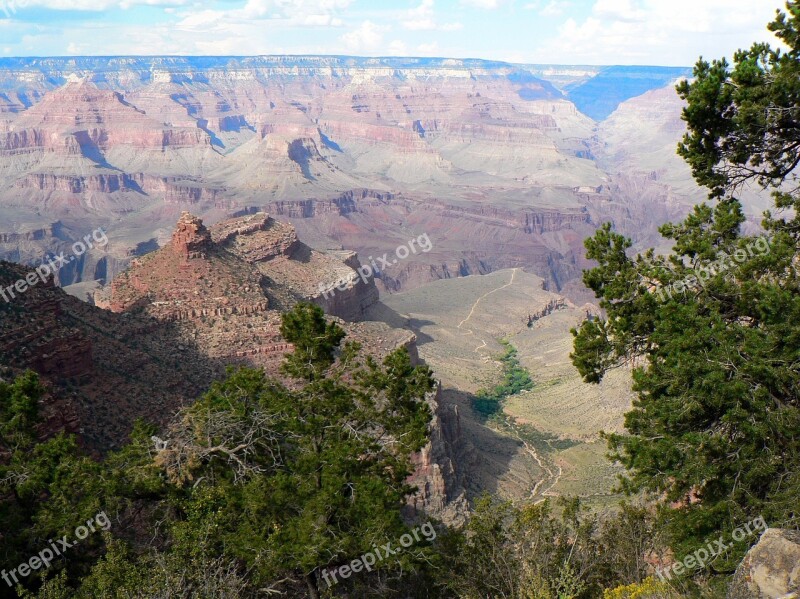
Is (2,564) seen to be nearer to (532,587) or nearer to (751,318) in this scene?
(532,587)

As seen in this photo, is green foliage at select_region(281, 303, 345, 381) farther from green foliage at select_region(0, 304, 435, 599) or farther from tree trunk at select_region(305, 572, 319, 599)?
tree trunk at select_region(305, 572, 319, 599)

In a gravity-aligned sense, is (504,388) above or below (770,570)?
below

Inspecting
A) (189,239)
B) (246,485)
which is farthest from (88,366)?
(189,239)

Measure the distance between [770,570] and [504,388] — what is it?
2493 inches

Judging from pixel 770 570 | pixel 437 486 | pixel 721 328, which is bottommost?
pixel 437 486

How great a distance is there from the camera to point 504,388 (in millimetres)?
76812

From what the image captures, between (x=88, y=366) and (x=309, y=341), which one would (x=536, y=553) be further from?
(x=88, y=366)

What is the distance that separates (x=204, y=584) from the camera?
16.8m

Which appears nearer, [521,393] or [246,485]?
[246,485]

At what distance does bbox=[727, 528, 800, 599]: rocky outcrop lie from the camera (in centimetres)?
1336

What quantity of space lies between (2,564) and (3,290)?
65.8 feet

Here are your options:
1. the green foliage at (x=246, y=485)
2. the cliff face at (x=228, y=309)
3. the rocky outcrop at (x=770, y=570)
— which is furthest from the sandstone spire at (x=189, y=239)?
the rocky outcrop at (x=770, y=570)

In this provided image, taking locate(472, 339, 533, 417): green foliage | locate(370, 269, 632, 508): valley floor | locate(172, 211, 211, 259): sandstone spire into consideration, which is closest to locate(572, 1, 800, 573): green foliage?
locate(370, 269, 632, 508): valley floor

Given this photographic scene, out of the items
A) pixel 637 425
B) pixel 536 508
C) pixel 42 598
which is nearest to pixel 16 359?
pixel 42 598
